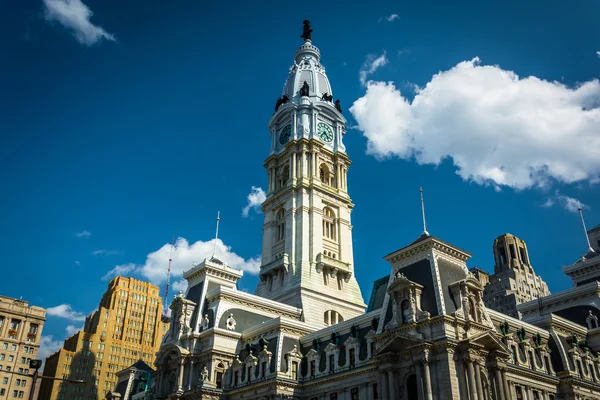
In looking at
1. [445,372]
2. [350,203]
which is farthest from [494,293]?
[445,372]

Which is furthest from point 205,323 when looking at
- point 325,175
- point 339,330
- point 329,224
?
point 325,175

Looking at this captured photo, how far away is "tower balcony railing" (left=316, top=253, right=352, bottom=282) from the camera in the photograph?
299 ft

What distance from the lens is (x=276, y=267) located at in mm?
92812

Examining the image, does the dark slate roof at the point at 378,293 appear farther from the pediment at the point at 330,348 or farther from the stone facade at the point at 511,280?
the stone facade at the point at 511,280

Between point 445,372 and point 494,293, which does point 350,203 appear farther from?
point 494,293

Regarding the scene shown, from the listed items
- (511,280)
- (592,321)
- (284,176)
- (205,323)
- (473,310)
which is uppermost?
(511,280)

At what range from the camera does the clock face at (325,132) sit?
353 feet

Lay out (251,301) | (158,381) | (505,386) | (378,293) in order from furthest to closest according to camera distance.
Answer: (378,293), (251,301), (158,381), (505,386)

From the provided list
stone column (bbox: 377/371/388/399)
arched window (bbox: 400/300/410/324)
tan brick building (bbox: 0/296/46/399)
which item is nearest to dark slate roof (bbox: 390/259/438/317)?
arched window (bbox: 400/300/410/324)

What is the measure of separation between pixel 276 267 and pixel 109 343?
63.9 metres

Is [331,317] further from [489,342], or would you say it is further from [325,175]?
[489,342]

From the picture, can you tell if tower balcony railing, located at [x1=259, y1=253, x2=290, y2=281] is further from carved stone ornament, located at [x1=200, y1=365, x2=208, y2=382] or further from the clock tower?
carved stone ornament, located at [x1=200, y1=365, x2=208, y2=382]

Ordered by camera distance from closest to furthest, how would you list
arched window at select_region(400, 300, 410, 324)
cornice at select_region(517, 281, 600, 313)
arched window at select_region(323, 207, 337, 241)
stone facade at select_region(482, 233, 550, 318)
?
arched window at select_region(400, 300, 410, 324), cornice at select_region(517, 281, 600, 313), arched window at select_region(323, 207, 337, 241), stone facade at select_region(482, 233, 550, 318)

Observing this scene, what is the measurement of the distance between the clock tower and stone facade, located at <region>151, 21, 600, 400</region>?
0.26 metres
